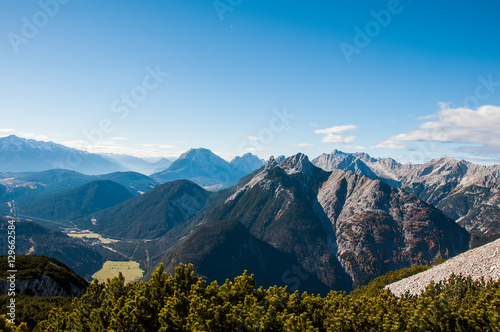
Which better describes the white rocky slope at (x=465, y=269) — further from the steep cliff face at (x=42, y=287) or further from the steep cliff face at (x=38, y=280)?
the steep cliff face at (x=38, y=280)

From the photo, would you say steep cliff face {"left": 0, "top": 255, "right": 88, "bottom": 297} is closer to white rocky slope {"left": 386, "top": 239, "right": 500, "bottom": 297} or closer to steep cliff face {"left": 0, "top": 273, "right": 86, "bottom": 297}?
steep cliff face {"left": 0, "top": 273, "right": 86, "bottom": 297}

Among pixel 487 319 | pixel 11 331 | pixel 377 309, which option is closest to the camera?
pixel 11 331

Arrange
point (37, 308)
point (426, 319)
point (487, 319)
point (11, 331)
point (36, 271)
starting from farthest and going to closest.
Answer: point (36, 271) < point (37, 308) < point (426, 319) < point (487, 319) < point (11, 331)

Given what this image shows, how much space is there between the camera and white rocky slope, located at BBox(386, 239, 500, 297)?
256 ft

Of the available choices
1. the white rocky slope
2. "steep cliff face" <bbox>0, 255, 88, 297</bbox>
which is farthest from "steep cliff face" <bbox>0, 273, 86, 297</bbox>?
the white rocky slope

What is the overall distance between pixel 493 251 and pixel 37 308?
136 meters

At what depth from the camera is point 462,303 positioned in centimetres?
5069

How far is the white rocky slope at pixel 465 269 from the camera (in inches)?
3073

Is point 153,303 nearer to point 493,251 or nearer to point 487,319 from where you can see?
point 487,319

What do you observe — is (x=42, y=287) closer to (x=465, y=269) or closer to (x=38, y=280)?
(x=38, y=280)

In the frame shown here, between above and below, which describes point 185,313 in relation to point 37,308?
above

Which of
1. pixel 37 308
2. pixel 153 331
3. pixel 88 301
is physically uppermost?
pixel 88 301

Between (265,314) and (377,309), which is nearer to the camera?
(265,314)

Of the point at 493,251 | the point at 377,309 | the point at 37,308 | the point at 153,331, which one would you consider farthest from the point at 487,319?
the point at 37,308
